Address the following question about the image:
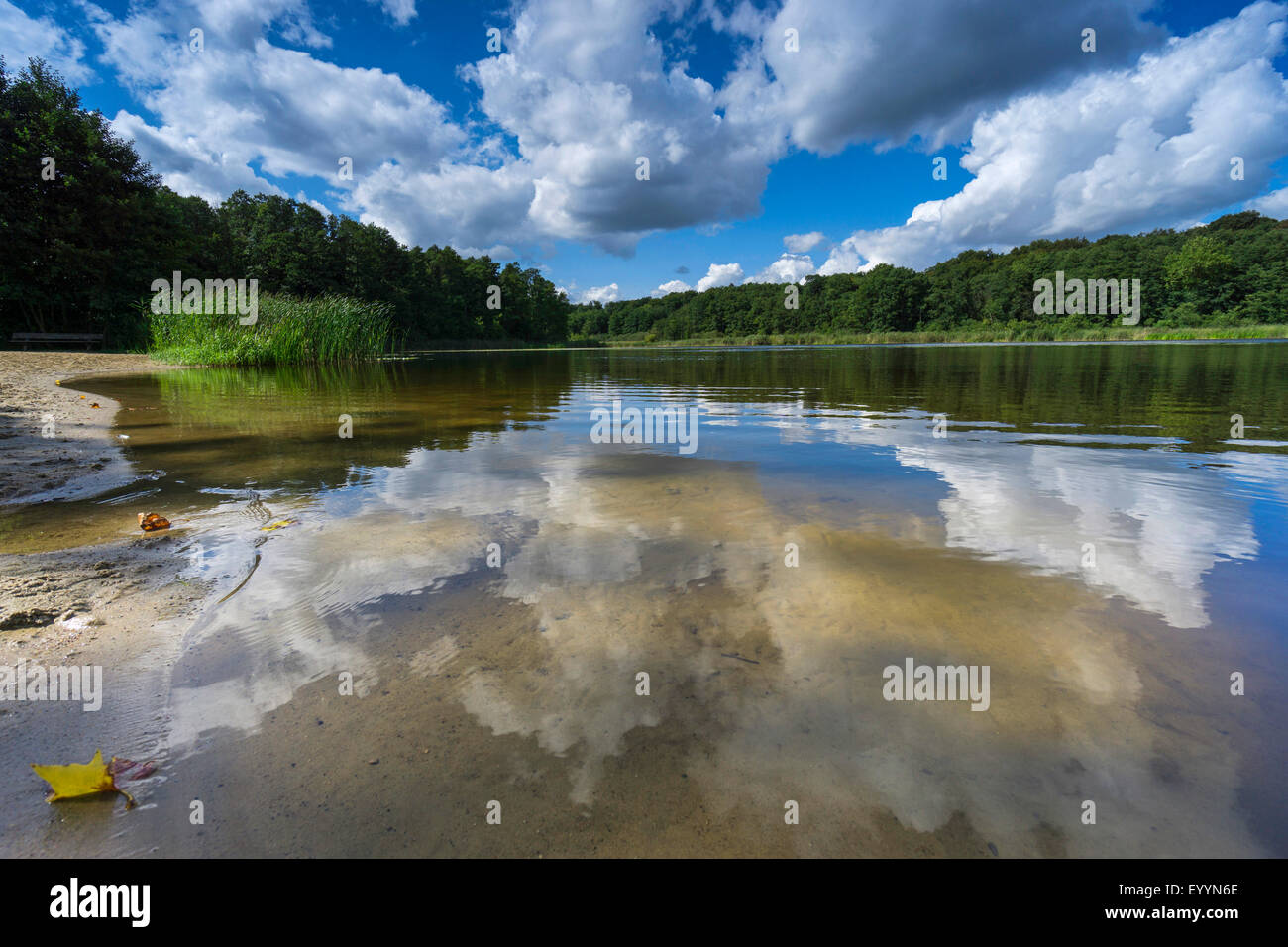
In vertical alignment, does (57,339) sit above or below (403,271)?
below

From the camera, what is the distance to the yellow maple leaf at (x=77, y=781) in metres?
2.10

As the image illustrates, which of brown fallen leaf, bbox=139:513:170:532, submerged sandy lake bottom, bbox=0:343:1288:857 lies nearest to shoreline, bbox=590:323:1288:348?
submerged sandy lake bottom, bbox=0:343:1288:857

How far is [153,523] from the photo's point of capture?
4996mm

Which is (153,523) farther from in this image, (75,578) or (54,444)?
(54,444)

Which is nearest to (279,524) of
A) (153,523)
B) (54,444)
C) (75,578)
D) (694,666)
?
(153,523)

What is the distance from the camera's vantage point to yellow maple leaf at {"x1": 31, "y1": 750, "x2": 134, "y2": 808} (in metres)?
2.10

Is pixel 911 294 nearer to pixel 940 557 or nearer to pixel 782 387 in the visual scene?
pixel 782 387

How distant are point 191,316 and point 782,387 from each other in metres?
27.7

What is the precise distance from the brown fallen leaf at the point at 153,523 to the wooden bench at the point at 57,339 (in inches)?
1483

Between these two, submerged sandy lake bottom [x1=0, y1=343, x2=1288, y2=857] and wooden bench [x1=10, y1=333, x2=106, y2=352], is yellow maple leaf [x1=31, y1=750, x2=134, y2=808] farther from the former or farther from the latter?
wooden bench [x1=10, y1=333, x2=106, y2=352]

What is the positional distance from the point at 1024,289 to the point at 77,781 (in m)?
131

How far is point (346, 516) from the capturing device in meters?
5.53

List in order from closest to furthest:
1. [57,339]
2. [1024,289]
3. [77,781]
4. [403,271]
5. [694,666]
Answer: [77,781], [694,666], [57,339], [403,271], [1024,289]

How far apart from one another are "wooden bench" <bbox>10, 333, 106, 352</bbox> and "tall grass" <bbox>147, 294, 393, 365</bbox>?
3355 mm
